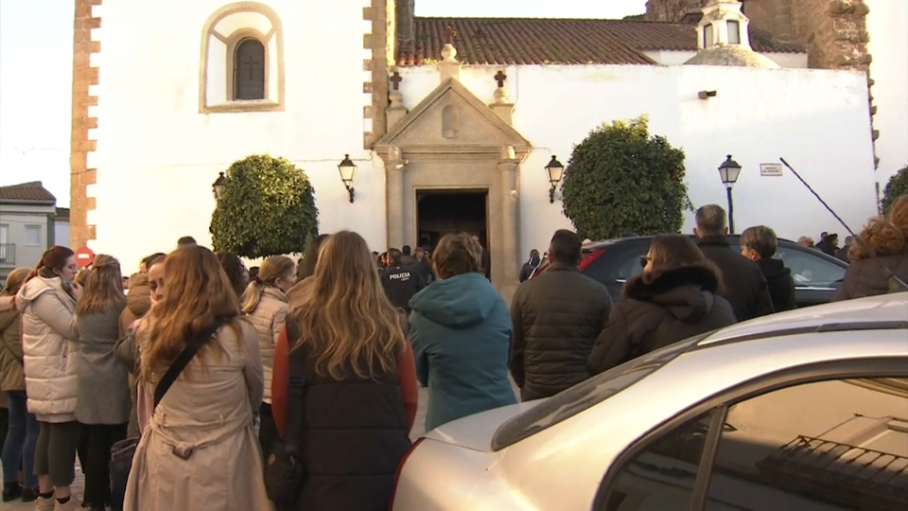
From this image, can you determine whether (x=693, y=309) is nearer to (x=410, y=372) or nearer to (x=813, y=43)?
(x=410, y=372)

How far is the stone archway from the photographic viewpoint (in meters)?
15.1

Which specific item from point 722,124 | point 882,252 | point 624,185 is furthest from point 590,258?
point 722,124

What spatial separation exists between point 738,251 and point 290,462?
618 cm

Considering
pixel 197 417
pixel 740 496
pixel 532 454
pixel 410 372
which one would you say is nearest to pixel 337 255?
pixel 410 372

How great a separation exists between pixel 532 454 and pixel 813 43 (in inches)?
784

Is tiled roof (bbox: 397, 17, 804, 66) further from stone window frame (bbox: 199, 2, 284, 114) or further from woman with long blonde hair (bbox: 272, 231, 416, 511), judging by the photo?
woman with long blonde hair (bbox: 272, 231, 416, 511)

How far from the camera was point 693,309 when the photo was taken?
11.4 ft

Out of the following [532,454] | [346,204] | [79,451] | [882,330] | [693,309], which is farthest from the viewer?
[346,204]

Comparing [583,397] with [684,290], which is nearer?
[583,397]

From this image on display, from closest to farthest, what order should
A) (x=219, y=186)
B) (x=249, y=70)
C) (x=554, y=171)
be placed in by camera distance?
(x=219, y=186)
(x=554, y=171)
(x=249, y=70)

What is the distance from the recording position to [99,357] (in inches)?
192

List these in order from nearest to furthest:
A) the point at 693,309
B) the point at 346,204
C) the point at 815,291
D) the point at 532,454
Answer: the point at 532,454 → the point at 693,309 → the point at 815,291 → the point at 346,204

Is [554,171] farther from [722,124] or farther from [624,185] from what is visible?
[722,124]

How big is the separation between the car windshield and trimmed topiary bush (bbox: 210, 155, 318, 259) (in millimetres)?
11884
